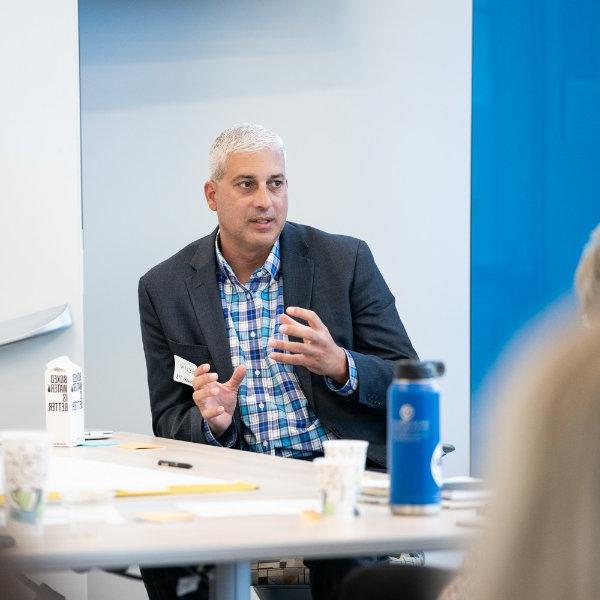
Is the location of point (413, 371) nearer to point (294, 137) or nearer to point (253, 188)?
point (253, 188)

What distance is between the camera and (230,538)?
1567 mm

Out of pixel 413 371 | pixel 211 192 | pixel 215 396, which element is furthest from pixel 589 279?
pixel 211 192

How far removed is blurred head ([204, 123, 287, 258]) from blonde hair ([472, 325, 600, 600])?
7.96 ft

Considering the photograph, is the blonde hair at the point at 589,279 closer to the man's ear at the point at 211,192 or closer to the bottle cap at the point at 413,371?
the bottle cap at the point at 413,371

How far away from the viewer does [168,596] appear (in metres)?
2.62

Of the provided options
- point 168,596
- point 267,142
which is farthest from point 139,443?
point 267,142

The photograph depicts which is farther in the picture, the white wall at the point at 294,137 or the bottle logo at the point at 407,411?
the white wall at the point at 294,137

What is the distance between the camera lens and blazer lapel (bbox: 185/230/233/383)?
3.08 m

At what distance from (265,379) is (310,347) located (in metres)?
0.37

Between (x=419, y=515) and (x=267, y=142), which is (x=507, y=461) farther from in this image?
(x=267, y=142)

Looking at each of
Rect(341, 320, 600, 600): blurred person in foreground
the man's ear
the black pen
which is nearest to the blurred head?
the man's ear

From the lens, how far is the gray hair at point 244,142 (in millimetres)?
3221

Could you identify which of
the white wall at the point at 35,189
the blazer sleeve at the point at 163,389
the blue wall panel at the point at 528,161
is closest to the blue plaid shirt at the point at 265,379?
the blazer sleeve at the point at 163,389

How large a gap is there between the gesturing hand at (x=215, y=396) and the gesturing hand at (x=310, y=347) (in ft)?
0.41
